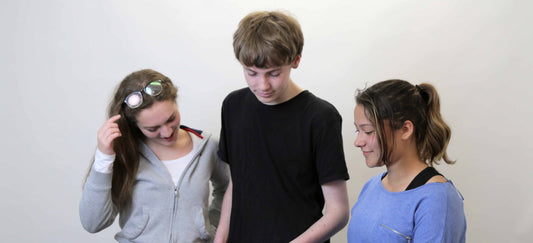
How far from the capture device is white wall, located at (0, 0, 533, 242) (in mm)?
2021

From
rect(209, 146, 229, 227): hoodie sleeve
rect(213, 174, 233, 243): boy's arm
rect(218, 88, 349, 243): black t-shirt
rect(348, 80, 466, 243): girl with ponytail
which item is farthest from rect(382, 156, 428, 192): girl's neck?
rect(209, 146, 229, 227): hoodie sleeve

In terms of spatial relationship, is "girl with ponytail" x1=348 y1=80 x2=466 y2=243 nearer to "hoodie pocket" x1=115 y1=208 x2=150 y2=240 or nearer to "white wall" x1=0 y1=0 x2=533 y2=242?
"hoodie pocket" x1=115 y1=208 x2=150 y2=240

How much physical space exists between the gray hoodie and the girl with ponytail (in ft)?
1.63

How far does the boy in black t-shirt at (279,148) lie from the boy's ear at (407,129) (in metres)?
0.15


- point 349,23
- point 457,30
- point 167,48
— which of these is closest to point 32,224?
point 167,48

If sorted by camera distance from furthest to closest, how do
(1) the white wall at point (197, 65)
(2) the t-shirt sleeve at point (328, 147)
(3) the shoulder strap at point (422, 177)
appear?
1. (1) the white wall at point (197, 65)
2. (2) the t-shirt sleeve at point (328, 147)
3. (3) the shoulder strap at point (422, 177)

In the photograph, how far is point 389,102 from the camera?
1.17 meters

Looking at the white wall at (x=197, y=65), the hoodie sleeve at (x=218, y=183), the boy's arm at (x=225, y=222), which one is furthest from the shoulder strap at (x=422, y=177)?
the white wall at (x=197, y=65)

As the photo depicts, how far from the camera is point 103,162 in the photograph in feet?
4.47

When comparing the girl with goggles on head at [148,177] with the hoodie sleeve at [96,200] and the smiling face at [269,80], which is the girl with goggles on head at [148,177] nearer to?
the hoodie sleeve at [96,200]

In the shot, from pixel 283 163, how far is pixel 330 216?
0.18 meters

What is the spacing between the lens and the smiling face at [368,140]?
1183 millimetres

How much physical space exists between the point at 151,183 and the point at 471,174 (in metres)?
1.44

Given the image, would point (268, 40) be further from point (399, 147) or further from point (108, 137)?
point (108, 137)
